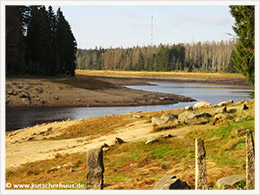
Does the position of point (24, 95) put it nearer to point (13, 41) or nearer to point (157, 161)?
point (13, 41)

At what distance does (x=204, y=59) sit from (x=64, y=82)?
9536 centimetres

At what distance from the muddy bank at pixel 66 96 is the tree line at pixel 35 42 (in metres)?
4.40

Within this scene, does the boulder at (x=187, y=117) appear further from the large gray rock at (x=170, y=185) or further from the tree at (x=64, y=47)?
the tree at (x=64, y=47)

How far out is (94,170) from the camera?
720 cm

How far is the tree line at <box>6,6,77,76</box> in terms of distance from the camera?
178ft

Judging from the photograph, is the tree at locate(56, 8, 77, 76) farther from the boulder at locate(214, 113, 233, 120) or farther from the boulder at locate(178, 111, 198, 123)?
the boulder at locate(214, 113, 233, 120)

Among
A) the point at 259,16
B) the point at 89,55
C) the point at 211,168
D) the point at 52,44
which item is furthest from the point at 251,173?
the point at 89,55

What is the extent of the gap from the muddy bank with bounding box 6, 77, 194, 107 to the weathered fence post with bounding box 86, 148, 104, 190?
128ft

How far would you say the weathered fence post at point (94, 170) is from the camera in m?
7.18

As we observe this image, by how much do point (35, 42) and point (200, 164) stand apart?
185ft

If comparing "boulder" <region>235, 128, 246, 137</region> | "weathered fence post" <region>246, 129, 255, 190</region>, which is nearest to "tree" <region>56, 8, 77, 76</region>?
"boulder" <region>235, 128, 246, 137</region>

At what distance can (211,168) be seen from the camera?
38.0 ft

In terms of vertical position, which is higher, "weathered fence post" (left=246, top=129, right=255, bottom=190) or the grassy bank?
"weathered fence post" (left=246, top=129, right=255, bottom=190)

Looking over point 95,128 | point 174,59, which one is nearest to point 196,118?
point 95,128
